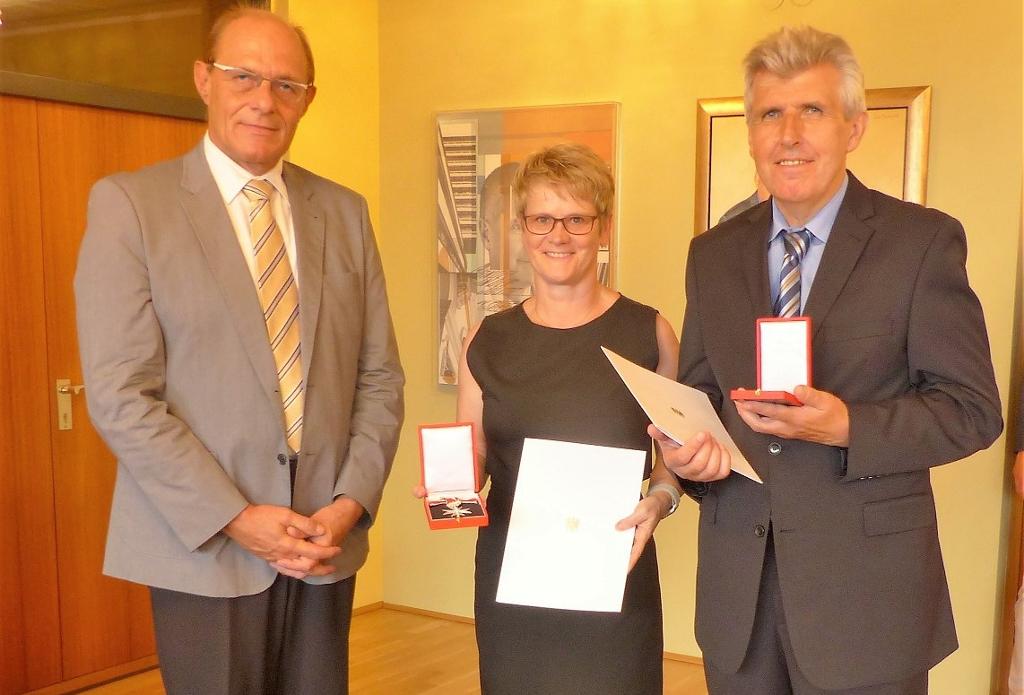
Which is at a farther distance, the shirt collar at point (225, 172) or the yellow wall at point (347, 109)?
the yellow wall at point (347, 109)

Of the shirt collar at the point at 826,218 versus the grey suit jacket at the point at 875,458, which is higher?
the shirt collar at the point at 826,218

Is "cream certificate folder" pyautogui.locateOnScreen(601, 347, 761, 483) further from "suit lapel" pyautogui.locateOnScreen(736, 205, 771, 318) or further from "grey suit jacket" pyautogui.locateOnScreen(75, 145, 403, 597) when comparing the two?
"grey suit jacket" pyautogui.locateOnScreen(75, 145, 403, 597)

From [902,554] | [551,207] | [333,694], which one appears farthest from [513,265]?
[902,554]

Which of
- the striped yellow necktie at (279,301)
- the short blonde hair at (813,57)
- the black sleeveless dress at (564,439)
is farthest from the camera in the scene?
the black sleeveless dress at (564,439)

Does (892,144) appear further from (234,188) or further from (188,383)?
(188,383)

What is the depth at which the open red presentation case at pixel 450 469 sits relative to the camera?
6.75ft

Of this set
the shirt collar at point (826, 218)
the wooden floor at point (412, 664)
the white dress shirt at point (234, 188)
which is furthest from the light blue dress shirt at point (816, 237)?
the wooden floor at point (412, 664)

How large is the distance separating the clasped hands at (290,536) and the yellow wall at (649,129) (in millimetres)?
2628

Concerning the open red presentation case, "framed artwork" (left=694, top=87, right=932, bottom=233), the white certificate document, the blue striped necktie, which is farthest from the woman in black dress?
"framed artwork" (left=694, top=87, right=932, bottom=233)

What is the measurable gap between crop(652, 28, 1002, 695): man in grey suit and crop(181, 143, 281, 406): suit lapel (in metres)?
0.89

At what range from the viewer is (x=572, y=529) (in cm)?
208

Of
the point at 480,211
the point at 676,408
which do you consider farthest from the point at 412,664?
the point at 676,408

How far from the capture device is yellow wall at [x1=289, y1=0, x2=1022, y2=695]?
12.7 feet

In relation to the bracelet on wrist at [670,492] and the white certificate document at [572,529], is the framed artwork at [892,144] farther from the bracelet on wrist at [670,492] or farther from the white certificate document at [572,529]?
the white certificate document at [572,529]
